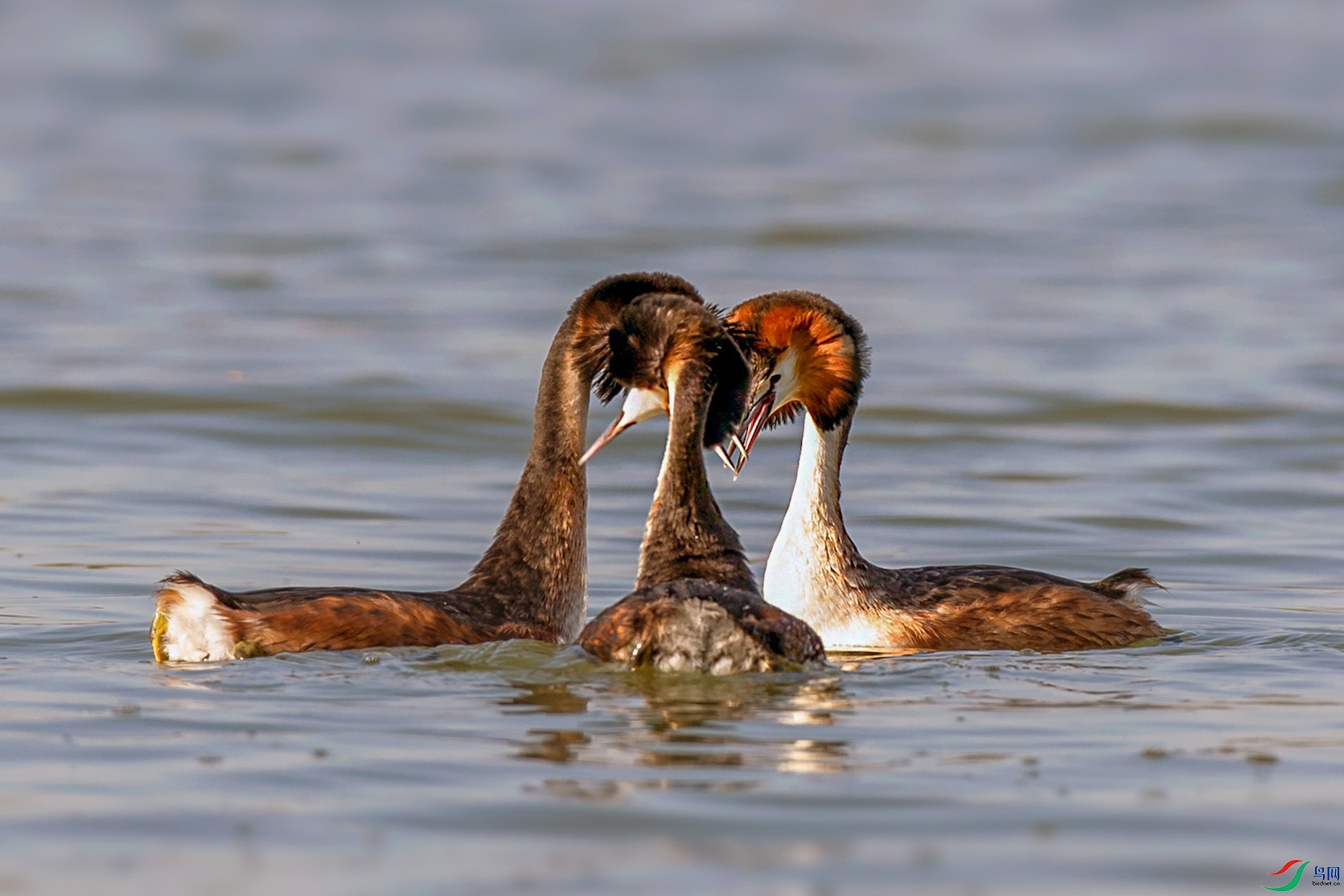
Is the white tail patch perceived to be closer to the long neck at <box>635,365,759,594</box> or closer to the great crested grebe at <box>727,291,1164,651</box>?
the long neck at <box>635,365,759,594</box>

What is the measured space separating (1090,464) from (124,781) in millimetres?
10407

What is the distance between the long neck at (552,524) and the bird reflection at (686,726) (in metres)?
1.19

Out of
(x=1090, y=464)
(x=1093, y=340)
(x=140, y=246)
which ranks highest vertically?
(x=140, y=246)

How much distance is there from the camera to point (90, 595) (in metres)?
10.6

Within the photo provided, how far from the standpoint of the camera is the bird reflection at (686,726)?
670cm

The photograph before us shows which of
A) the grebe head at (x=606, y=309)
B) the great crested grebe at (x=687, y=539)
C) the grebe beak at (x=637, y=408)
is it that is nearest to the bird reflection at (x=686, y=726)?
the great crested grebe at (x=687, y=539)

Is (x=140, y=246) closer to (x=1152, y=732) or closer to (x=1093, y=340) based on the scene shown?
(x=1093, y=340)

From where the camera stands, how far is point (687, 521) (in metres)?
8.67

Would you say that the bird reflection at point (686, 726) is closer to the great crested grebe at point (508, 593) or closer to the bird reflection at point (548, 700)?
the bird reflection at point (548, 700)

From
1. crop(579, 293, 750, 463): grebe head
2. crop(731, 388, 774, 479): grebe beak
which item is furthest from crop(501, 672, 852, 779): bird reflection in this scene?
crop(731, 388, 774, 479): grebe beak

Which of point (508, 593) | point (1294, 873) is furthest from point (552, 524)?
point (1294, 873)

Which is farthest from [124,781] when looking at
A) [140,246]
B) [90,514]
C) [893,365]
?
[140,246]

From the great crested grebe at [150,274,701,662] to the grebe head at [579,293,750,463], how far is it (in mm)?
164

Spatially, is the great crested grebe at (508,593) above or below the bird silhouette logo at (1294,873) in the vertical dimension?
above
